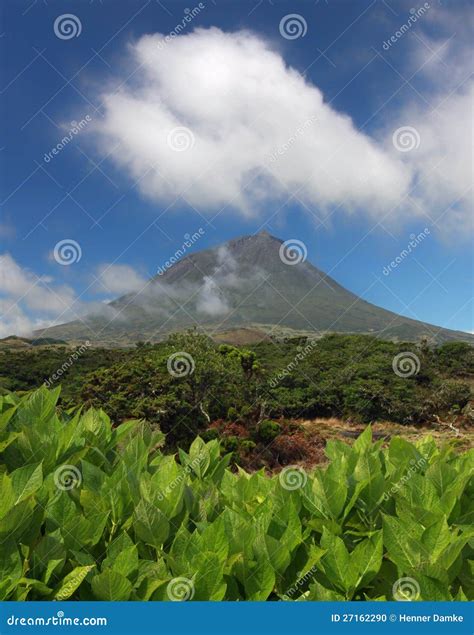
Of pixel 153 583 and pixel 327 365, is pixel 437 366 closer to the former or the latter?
pixel 327 365

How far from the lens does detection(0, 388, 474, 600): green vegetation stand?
1399mm

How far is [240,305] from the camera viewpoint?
71.1 m

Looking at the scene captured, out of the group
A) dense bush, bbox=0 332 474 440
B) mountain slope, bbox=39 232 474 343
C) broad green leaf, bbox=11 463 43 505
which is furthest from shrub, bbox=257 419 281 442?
mountain slope, bbox=39 232 474 343

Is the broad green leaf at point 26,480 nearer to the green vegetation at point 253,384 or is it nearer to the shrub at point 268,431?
the green vegetation at point 253,384

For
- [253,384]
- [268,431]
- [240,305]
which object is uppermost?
[240,305]

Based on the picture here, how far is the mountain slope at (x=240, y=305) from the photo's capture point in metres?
60.4

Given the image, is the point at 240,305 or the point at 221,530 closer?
the point at 221,530

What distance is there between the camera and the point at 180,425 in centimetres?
1284

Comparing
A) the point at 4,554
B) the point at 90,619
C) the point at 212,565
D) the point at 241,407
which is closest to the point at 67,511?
the point at 4,554

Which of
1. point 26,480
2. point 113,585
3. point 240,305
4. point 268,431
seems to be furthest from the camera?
point 240,305

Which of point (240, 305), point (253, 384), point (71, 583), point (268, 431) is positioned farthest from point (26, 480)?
point (240, 305)

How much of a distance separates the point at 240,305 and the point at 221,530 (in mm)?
69652

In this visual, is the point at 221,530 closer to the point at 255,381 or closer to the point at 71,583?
the point at 71,583

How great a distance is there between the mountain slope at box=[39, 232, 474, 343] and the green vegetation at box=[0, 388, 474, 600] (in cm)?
5097
